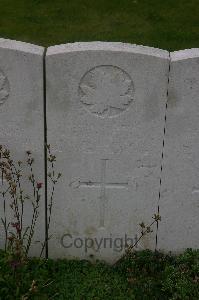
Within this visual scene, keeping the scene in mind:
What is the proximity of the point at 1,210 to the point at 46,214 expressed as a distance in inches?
12.5

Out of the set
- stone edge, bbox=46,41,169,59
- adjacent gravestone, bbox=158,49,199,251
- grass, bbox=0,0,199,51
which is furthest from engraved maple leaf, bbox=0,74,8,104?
grass, bbox=0,0,199,51

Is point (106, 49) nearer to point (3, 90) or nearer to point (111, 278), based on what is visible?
point (3, 90)

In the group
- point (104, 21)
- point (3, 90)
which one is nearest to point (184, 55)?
point (3, 90)

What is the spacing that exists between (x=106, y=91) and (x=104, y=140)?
35 centimetres

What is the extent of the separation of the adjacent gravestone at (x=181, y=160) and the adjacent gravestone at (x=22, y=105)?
2.75 feet

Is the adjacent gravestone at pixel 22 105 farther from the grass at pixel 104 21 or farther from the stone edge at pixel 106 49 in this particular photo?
the grass at pixel 104 21

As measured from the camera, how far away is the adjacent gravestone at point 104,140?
340 centimetres

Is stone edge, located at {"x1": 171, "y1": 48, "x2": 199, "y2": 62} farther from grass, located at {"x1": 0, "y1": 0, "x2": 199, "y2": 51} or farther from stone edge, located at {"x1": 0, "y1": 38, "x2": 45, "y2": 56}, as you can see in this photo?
grass, located at {"x1": 0, "y1": 0, "x2": 199, "y2": 51}

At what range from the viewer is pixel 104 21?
26.1 feet

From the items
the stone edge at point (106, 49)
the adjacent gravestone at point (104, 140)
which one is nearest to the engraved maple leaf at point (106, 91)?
the adjacent gravestone at point (104, 140)

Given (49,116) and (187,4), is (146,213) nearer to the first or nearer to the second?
(49,116)

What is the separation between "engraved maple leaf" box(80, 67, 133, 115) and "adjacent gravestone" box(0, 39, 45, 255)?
0.31m

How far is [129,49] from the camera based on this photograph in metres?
3.38

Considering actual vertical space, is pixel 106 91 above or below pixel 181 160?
above
